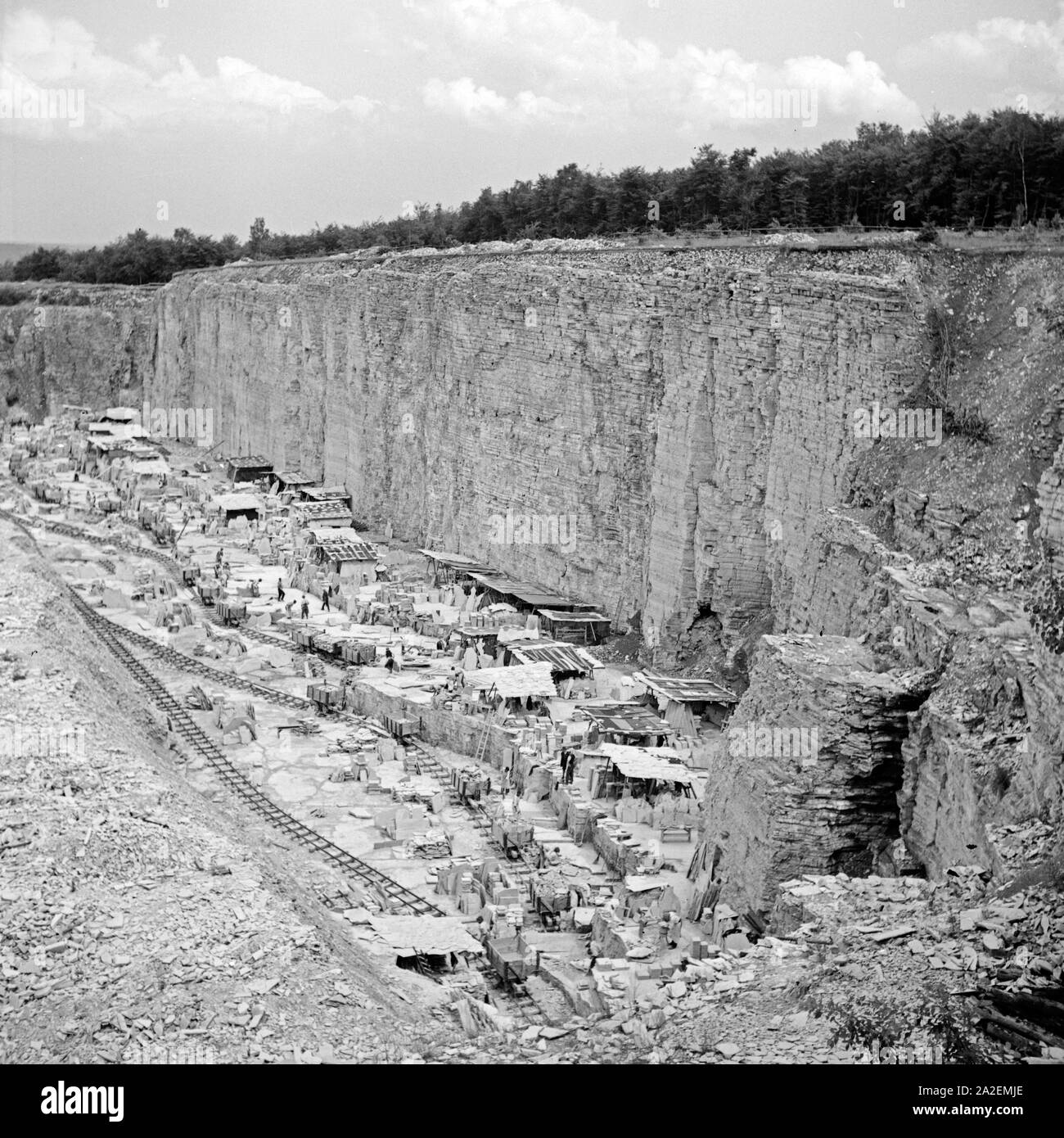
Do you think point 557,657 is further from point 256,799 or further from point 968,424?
point 968,424

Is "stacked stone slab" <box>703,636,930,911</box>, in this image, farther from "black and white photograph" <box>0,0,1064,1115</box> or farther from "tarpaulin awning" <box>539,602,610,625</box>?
"tarpaulin awning" <box>539,602,610,625</box>

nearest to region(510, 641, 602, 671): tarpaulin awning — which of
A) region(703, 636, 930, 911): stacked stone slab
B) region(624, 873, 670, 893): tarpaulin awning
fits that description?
region(624, 873, 670, 893): tarpaulin awning

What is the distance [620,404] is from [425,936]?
16466mm

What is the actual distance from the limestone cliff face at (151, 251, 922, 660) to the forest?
5.24 m

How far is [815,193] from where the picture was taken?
36.7 m

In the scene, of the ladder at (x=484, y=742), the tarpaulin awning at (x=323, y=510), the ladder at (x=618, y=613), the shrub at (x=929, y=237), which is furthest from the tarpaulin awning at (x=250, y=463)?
the shrub at (x=929, y=237)

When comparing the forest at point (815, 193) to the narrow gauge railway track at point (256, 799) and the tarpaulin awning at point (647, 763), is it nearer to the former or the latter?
the tarpaulin awning at point (647, 763)

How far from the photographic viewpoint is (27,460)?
187 feet

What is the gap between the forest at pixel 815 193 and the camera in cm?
2902

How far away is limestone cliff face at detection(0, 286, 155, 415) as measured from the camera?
7119 cm

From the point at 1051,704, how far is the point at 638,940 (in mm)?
5808
